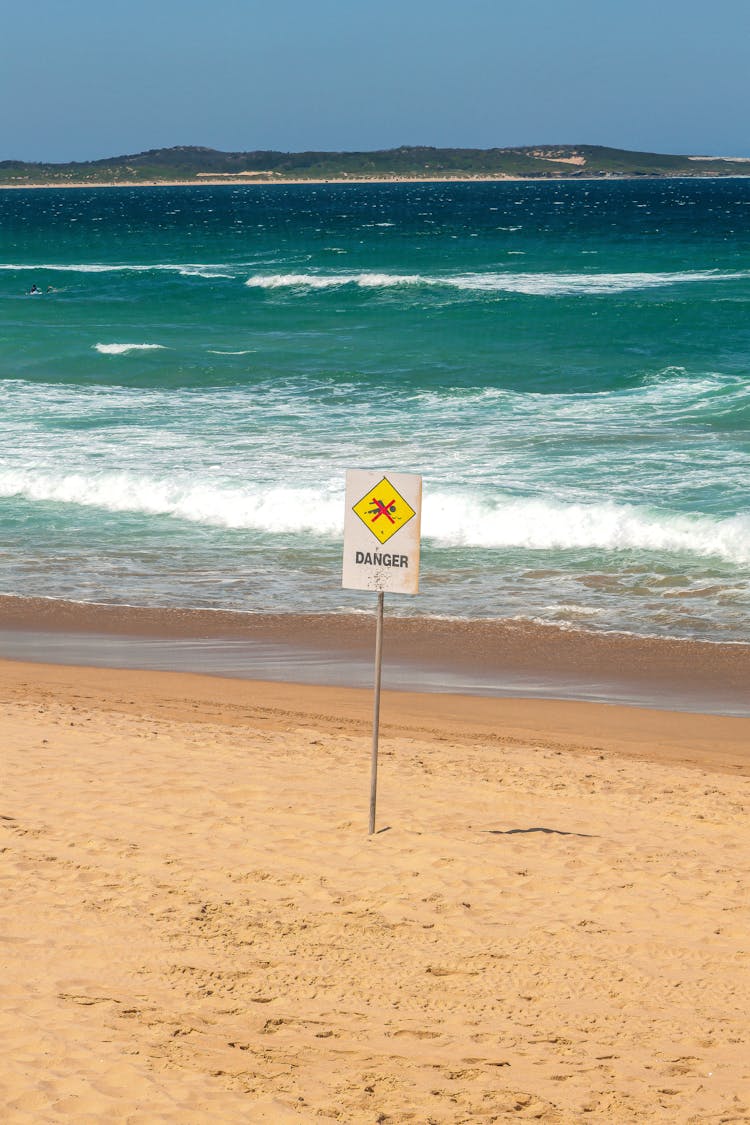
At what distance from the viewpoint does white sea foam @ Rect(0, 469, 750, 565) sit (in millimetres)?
16312

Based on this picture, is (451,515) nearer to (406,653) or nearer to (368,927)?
(406,653)

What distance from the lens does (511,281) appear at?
159ft

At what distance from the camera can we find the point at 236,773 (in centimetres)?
902

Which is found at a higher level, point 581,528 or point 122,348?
point 122,348

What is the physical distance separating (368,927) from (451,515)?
11333 millimetres

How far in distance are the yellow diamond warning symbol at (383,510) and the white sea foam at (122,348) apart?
2709 centimetres

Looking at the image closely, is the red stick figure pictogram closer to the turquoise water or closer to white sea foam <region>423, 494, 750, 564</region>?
the turquoise water

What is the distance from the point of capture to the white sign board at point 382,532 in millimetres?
7570

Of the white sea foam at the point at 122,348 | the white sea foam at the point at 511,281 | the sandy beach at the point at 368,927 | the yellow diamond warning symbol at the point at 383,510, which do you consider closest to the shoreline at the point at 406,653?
A: the sandy beach at the point at 368,927

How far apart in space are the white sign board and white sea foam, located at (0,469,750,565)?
887 cm

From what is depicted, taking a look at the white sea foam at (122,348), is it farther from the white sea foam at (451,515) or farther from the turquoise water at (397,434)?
the white sea foam at (451,515)

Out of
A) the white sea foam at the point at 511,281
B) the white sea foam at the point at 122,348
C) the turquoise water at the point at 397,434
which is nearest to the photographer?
the turquoise water at the point at 397,434

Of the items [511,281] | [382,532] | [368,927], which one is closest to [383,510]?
[382,532]

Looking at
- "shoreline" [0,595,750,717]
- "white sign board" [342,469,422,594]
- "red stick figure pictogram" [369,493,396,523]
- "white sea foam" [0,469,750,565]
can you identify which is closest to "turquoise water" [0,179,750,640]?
"white sea foam" [0,469,750,565]
